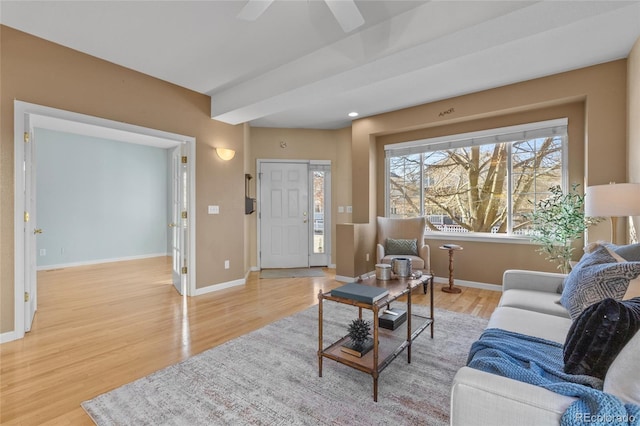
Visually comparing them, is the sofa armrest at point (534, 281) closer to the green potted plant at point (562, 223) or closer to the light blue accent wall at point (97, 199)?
the green potted plant at point (562, 223)

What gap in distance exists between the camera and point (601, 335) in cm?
108

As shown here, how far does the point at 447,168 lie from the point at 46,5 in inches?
195

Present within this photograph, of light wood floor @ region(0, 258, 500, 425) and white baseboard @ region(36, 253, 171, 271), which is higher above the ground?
white baseboard @ region(36, 253, 171, 271)

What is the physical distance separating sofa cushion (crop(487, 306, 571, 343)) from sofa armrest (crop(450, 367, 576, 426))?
88cm

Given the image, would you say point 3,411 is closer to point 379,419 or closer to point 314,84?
point 379,419

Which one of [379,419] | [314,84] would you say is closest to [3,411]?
[379,419]

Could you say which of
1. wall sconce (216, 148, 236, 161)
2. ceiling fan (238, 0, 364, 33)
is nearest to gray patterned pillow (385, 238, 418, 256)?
wall sconce (216, 148, 236, 161)

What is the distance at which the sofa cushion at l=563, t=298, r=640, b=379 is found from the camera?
1021mm

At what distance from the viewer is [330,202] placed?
19.7ft

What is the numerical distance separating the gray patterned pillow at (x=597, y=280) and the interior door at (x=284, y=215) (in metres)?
4.39

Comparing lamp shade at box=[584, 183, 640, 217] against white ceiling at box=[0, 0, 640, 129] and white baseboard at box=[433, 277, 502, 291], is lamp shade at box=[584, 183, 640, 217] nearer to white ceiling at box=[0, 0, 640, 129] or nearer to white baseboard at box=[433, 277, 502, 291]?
white ceiling at box=[0, 0, 640, 129]

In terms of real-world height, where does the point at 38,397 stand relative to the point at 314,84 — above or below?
below

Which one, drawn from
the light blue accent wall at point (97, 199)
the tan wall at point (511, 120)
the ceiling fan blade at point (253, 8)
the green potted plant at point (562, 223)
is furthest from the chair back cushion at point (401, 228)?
the light blue accent wall at point (97, 199)

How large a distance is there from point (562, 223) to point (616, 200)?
1.06m
